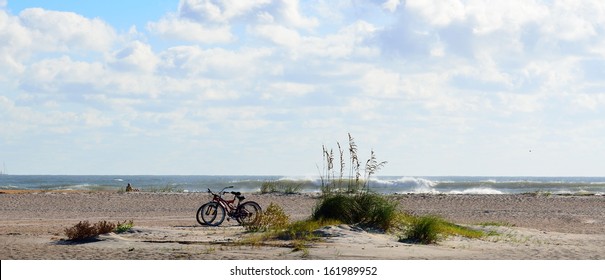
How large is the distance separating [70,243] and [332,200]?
513 cm

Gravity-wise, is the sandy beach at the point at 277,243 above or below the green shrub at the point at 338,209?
below

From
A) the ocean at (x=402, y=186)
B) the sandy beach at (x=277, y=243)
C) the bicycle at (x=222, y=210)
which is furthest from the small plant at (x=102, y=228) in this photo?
the ocean at (x=402, y=186)

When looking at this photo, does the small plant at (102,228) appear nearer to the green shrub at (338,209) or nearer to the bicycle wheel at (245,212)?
the green shrub at (338,209)

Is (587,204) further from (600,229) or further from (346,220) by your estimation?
(346,220)

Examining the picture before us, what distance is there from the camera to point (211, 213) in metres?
20.8

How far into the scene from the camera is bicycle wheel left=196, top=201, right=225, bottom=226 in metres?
20.6

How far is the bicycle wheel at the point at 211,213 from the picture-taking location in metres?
20.6

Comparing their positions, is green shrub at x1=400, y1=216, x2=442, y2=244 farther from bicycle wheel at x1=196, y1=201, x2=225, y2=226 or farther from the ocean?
the ocean

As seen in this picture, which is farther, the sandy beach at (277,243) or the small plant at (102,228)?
the small plant at (102,228)

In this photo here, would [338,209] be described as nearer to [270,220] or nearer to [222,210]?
[270,220]

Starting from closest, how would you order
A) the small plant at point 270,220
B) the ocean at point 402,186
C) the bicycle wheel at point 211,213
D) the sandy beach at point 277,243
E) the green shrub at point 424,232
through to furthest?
the sandy beach at point 277,243
the green shrub at point 424,232
the small plant at point 270,220
the bicycle wheel at point 211,213
the ocean at point 402,186

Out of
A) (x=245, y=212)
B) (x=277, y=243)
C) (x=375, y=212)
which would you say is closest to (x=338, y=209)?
(x=375, y=212)

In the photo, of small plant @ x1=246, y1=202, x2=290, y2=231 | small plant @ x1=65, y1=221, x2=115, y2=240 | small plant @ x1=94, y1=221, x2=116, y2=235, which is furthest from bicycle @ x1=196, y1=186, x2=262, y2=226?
small plant @ x1=65, y1=221, x2=115, y2=240

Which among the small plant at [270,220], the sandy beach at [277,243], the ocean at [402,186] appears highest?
the ocean at [402,186]
